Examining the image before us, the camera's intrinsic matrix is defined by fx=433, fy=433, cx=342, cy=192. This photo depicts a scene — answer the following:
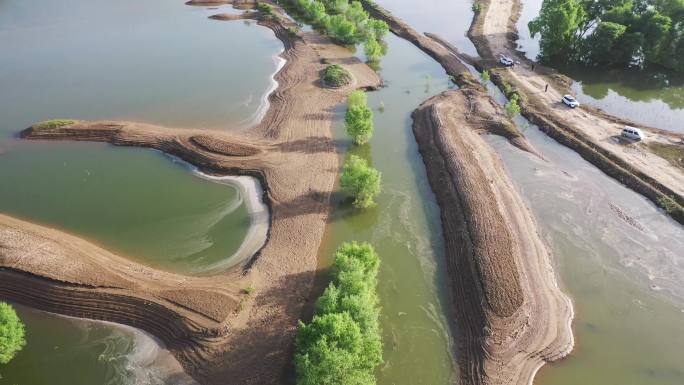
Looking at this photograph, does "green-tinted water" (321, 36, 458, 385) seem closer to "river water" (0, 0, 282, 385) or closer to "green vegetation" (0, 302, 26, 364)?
"river water" (0, 0, 282, 385)

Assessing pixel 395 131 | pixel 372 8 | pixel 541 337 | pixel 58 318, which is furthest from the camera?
pixel 372 8

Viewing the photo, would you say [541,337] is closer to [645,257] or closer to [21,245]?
[645,257]

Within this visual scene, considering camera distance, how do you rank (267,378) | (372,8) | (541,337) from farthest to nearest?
(372,8) < (541,337) < (267,378)

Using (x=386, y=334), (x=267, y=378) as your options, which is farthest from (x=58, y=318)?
(x=386, y=334)

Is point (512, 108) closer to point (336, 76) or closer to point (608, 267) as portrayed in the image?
point (336, 76)

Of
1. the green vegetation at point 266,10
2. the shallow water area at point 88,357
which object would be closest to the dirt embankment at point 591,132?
the green vegetation at point 266,10

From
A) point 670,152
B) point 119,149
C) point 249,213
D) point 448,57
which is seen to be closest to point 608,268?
point 670,152
